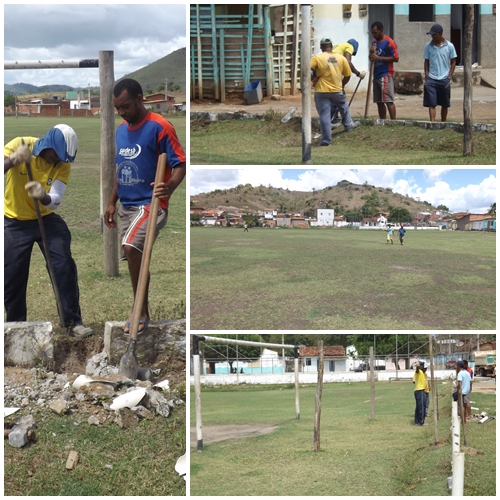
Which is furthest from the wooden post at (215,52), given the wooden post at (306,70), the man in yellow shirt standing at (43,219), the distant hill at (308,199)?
the man in yellow shirt standing at (43,219)

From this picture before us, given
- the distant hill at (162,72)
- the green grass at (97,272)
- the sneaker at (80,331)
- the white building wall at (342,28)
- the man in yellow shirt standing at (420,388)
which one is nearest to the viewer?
the sneaker at (80,331)

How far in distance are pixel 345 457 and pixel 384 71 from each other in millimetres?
6386

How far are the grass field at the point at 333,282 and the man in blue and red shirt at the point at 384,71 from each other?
249 cm

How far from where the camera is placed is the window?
47.2ft

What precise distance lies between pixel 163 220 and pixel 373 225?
8.00 meters

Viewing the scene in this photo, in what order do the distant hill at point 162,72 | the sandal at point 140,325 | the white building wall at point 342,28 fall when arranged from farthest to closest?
the distant hill at point 162,72 < the white building wall at point 342,28 < the sandal at point 140,325

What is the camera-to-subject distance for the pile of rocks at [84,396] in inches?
215

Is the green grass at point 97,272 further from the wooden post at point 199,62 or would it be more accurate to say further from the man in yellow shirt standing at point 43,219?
the wooden post at point 199,62

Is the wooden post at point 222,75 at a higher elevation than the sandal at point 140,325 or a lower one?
higher

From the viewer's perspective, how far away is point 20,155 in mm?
5812

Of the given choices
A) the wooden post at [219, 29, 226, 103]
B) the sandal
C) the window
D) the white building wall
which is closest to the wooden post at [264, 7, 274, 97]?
the wooden post at [219, 29, 226, 103]

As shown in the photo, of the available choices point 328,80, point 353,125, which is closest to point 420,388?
point 353,125

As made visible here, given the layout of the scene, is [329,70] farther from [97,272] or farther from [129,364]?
[129,364]

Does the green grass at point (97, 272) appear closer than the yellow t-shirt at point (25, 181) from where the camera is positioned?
No
